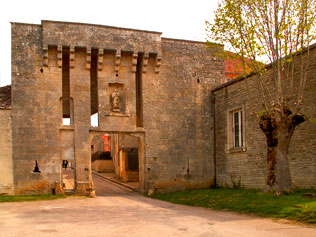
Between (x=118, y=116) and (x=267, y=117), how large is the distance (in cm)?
714

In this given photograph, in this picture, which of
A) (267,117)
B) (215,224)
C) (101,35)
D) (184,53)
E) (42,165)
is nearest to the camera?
(215,224)

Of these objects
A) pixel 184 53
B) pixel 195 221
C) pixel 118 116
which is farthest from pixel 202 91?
pixel 195 221

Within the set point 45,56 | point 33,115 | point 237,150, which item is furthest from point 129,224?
point 45,56

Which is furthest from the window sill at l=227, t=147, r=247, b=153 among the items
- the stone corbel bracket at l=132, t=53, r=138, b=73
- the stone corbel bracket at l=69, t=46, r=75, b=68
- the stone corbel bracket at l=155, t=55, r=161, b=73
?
the stone corbel bracket at l=69, t=46, r=75, b=68

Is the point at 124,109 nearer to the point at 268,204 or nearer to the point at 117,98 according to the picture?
the point at 117,98

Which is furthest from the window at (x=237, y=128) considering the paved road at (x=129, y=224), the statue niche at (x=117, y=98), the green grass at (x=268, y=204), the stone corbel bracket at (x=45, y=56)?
the stone corbel bracket at (x=45, y=56)

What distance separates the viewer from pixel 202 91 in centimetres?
1931

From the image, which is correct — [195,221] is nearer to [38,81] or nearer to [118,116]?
[118,116]

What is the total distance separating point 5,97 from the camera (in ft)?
54.6

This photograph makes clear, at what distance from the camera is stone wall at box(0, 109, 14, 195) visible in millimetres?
15719

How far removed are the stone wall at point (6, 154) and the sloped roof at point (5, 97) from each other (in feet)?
0.74

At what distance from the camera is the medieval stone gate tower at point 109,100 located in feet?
53.6

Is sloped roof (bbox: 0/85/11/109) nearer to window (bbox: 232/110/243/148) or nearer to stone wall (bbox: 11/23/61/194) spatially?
stone wall (bbox: 11/23/61/194)

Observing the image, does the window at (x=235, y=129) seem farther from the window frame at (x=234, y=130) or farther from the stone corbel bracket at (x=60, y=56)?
the stone corbel bracket at (x=60, y=56)
